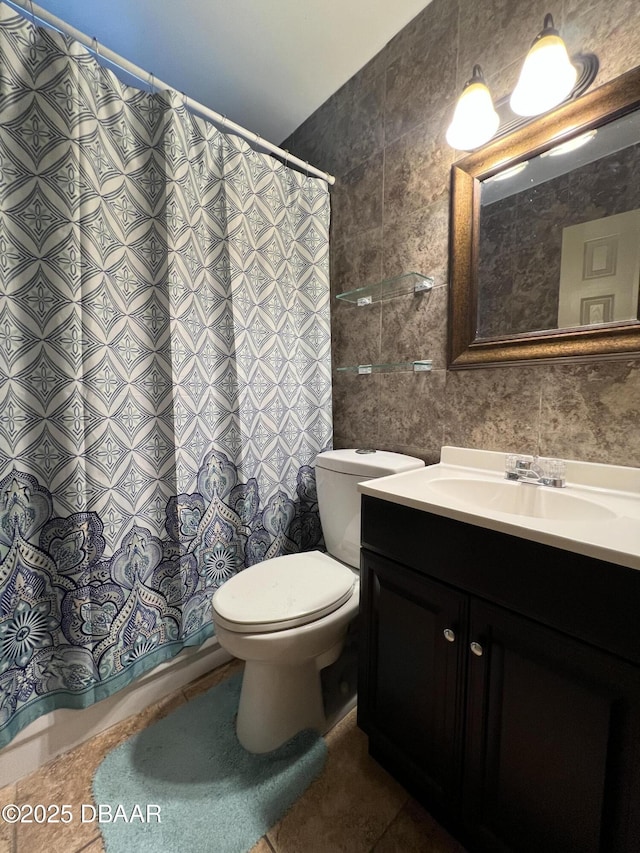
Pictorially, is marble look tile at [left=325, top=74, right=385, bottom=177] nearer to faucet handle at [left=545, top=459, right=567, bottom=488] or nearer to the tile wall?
the tile wall

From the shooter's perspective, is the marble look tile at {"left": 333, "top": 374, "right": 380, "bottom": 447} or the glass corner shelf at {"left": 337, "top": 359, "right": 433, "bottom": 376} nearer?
the glass corner shelf at {"left": 337, "top": 359, "right": 433, "bottom": 376}

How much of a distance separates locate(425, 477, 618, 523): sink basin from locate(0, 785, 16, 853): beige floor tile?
1.36m

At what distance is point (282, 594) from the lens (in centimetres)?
104

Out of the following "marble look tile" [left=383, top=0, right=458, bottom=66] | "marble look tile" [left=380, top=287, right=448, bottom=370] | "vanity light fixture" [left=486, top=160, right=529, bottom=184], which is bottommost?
"marble look tile" [left=380, top=287, right=448, bottom=370]

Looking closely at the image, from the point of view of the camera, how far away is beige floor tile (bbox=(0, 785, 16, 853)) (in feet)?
2.79

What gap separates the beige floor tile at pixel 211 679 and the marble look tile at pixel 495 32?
225 centimetres

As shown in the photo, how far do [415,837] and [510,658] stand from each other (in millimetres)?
595

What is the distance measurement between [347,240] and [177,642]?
5.73 ft

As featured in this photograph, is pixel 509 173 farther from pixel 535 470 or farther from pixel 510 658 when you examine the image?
Answer: pixel 510 658

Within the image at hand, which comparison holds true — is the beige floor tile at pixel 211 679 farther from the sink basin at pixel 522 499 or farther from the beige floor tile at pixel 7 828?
the sink basin at pixel 522 499

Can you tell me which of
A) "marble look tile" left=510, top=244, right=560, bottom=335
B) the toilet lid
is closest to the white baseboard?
the toilet lid

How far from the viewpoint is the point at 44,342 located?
3.21ft

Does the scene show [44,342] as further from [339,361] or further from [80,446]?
[339,361]

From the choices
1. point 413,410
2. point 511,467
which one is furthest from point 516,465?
point 413,410
